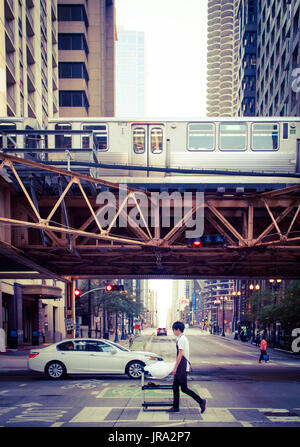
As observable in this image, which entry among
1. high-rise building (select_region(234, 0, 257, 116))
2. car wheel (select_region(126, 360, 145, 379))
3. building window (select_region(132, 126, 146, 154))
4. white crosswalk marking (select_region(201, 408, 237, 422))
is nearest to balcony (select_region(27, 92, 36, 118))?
building window (select_region(132, 126, 146, 154))

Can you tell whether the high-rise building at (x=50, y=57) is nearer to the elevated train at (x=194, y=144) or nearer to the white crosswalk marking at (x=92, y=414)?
the elevated train at (x=194, y=144)

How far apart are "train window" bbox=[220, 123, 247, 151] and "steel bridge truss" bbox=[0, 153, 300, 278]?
5.88 feet

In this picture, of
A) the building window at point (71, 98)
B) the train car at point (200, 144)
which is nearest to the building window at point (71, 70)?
the building window at point (71, 98)

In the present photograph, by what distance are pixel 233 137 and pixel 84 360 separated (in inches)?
397

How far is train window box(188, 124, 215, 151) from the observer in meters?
17.7

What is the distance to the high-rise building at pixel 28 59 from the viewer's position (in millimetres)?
30297

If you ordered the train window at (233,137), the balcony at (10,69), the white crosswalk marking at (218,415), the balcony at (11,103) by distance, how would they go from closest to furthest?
the white crosswalk marking at (218,415)
the train window at (233,137)
the balcony at (10,69)
the balcony at (11,103)

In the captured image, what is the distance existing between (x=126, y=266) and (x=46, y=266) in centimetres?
402

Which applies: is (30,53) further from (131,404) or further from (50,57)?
(131,404)

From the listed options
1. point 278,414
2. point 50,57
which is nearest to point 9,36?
point 50,57

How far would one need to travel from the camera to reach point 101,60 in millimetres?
75812

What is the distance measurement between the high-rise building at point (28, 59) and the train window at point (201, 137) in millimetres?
14645
